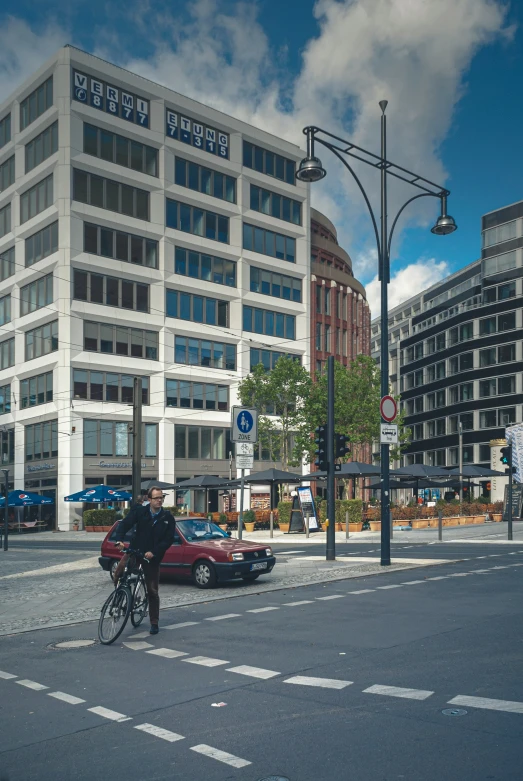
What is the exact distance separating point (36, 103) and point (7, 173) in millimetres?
5760

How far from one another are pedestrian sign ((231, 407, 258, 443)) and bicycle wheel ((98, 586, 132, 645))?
8.72m

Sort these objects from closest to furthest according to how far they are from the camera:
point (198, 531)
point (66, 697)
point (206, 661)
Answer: point (66, 697) < point (206, 661) < point (198, 531)

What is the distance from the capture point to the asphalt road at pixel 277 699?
17.3 ft

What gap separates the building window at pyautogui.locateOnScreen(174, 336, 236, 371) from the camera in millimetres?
59281

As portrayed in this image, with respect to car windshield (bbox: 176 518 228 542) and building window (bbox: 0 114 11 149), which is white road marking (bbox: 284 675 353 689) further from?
building window (bbox: 0 114 11 149)

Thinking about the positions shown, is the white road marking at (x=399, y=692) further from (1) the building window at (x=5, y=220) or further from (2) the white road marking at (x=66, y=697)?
(1) the building window at (x=5, y=220)

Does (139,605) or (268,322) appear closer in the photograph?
(139,605)

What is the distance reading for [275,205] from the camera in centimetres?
6669

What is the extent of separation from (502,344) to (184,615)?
76502 millimetres

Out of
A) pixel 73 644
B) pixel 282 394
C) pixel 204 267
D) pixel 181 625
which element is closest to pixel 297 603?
pixel 181 625

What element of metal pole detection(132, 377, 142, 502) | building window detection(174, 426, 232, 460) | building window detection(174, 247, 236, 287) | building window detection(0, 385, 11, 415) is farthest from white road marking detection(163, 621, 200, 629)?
building window detection(0, 385, 11, 415)

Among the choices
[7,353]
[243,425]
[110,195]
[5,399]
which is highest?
[110,195]

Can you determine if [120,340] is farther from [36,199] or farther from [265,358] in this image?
[265,358]

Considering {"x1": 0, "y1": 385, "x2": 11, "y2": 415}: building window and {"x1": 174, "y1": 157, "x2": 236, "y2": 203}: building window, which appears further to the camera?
{"x1": 174, "y1": 157, "x2": 236, "y2": 203}: building window
